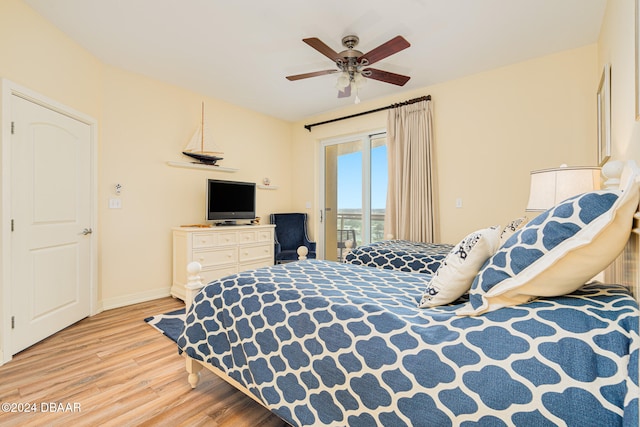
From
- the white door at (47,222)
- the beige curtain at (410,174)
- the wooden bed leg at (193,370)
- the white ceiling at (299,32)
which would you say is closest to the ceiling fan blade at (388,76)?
the white ceiling at (299,32)

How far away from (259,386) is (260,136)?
13.3ft

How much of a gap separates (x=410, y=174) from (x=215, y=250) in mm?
2610

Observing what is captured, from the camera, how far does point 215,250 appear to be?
3686 mm

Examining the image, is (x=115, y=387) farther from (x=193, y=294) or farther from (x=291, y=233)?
(x=291, y=233)

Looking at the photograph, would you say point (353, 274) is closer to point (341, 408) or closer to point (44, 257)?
point (341, 408)

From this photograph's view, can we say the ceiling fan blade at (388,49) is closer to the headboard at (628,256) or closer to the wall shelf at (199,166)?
the headboard at (628,256)

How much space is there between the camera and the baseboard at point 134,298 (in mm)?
3260

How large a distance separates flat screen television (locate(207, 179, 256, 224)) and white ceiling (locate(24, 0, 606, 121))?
1.30 metres

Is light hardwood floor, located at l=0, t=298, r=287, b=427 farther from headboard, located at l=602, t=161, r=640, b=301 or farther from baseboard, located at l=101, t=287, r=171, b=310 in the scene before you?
headboard, located at l=602, t=161, r=640, b=301

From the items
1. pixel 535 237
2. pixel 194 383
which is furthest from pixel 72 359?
pixel 535 237

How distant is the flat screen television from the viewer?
3.86m

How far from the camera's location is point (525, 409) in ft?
2.69

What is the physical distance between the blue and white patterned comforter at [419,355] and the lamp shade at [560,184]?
3.68 ft

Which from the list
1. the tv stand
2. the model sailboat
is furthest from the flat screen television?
the model sailboat
